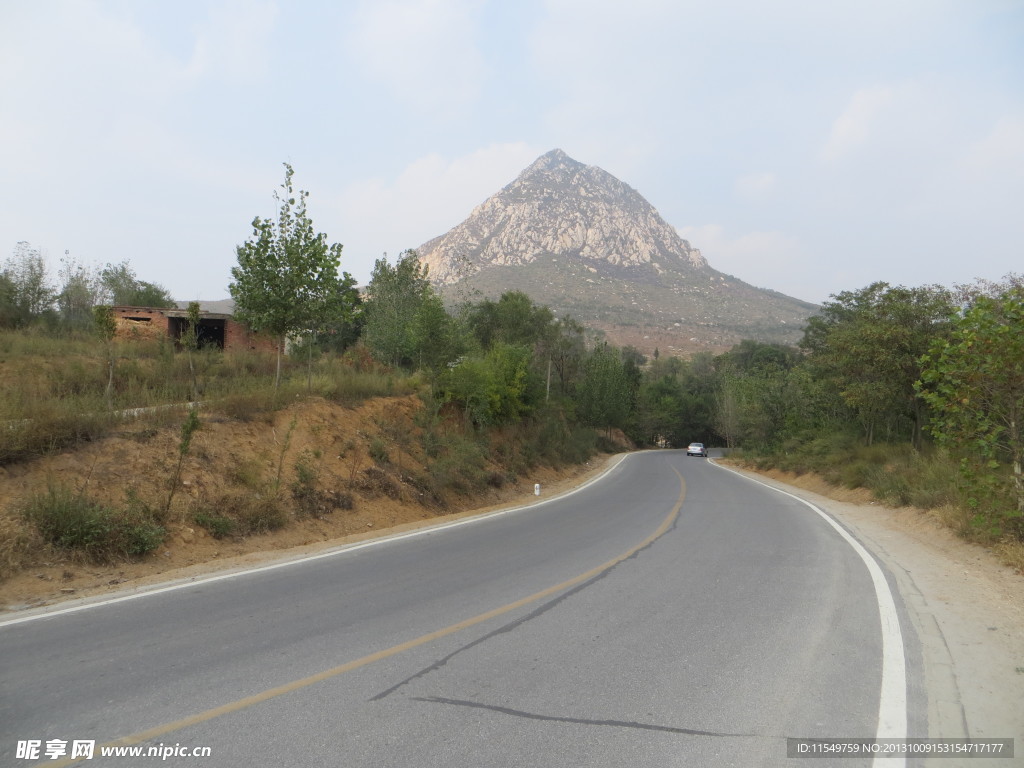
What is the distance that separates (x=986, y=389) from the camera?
1049 centimetres

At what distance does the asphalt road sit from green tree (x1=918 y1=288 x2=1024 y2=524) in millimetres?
3312

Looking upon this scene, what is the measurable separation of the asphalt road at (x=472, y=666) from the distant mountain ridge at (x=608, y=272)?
100 metres

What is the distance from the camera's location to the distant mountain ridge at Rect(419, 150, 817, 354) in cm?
12925

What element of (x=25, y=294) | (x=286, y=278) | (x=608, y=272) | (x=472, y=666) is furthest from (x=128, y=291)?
(x=608, y=272)

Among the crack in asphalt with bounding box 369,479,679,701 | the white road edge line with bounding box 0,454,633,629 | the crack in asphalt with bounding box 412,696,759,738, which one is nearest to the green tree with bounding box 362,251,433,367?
the white road edge line with bounding box 0,454,633,629

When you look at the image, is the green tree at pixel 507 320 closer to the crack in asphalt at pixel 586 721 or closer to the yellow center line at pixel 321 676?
the yellow center line at pixel 321 676

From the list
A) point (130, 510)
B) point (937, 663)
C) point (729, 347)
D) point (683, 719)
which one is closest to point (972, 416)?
point (937, 663)

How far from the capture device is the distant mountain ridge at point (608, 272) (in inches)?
5089

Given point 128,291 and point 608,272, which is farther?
point 608,272

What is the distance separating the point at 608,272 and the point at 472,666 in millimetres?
150423

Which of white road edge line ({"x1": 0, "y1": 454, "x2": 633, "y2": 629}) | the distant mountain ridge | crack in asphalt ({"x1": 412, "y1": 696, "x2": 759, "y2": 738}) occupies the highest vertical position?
the distant mountain ridge

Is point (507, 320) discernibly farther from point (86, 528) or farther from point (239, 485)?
point (86, 528)

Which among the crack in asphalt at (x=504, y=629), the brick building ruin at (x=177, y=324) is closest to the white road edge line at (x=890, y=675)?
the crack in asphalt at (x=504, y=629)

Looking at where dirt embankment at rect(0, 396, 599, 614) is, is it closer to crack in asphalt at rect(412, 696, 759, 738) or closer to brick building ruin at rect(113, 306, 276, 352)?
crack in asphalt at rect(412, 696, 759, 738)
